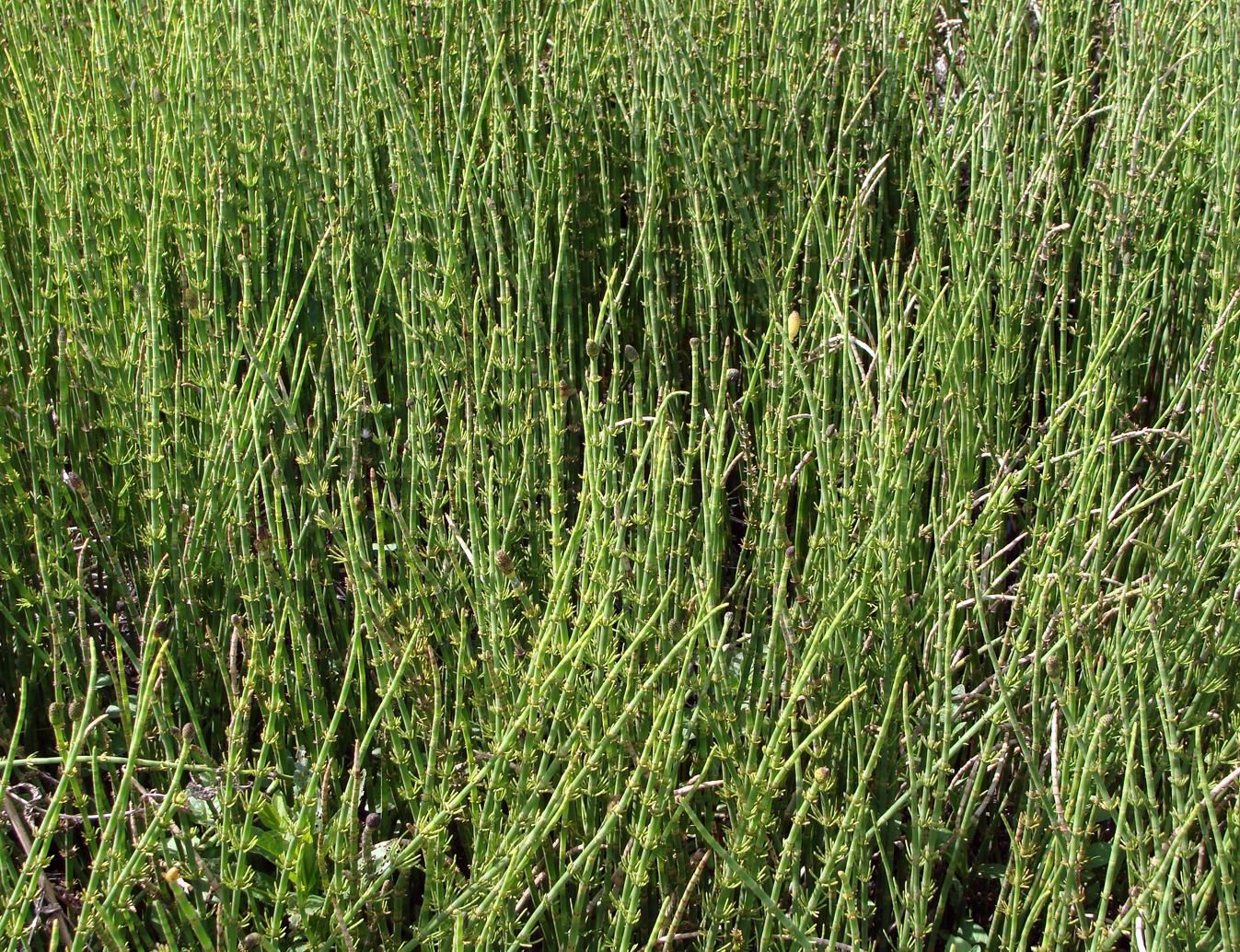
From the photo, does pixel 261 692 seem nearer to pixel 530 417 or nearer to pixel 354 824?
pixel 354 824

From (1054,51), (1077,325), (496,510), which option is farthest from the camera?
(1054,51)

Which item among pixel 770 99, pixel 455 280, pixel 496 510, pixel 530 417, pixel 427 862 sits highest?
pixel 770 99

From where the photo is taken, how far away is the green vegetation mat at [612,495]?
1.35 meters

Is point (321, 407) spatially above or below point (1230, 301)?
below

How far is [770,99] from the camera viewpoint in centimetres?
251

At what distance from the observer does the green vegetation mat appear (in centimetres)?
135

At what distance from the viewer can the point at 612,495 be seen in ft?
5.01

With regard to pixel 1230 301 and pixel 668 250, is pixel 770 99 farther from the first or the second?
pixel 1230 301

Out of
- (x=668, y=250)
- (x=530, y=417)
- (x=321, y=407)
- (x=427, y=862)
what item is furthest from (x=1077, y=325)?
(x=427, y=862)

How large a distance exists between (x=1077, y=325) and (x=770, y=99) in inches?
31.9

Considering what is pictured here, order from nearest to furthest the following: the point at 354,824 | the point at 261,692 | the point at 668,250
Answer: the point at 354,824
the point at 261,692
the point at 668,250

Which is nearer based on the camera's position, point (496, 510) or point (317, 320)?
point (496, 510)

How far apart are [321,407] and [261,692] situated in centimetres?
51

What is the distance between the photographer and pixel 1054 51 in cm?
261
